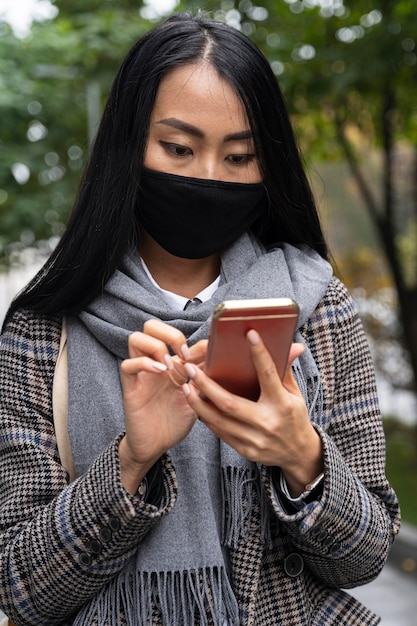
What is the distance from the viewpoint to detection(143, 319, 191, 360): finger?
59.5 inches

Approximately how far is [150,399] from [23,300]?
1.46ft

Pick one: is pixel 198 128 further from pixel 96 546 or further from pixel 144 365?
pixel 96 546

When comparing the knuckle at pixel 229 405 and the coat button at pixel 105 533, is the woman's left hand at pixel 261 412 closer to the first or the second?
the knuckle at pixel 229 405

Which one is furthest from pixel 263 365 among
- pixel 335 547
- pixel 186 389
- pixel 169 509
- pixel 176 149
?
pixel 176 149

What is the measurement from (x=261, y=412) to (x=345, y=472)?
0.30m

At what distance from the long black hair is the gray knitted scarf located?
63mm

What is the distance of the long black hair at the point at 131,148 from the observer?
6.09 feet

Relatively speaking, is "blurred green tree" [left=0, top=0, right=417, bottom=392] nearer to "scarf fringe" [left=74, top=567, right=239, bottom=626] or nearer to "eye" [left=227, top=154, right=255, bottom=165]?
"eye" [left=227, top=154, right=255, bottom=165]

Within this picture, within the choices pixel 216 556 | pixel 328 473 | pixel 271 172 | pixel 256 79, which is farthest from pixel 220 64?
pixel 216 556

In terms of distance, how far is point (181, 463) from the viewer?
5.88ft

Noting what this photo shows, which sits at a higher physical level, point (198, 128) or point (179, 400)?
point (198, 128)

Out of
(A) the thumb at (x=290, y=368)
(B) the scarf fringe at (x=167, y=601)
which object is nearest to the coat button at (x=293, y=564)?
(B) the scarf fringe at (x=167, y=601)

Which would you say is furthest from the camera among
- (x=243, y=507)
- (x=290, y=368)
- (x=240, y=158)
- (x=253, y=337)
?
(x=240, y=158)

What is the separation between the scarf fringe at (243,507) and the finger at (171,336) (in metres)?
0.35
